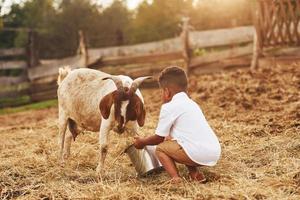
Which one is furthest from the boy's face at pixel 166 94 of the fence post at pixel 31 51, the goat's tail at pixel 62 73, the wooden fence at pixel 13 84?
the fence post at pixel 31 51

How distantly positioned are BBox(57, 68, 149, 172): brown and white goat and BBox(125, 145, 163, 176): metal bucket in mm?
278

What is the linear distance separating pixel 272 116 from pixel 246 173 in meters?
3.09

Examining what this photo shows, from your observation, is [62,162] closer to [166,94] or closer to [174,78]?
[166,94]

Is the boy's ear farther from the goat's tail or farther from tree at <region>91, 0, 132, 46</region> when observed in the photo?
tree at <region>91, 0, 132, 46</region>

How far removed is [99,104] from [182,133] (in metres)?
1.10

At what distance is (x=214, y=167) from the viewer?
16.4 feet

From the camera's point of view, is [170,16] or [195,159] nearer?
[195,159]

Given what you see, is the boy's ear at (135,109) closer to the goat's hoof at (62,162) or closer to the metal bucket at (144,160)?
the metal bucket at (144,160)

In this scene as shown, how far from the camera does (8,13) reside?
26078 mm

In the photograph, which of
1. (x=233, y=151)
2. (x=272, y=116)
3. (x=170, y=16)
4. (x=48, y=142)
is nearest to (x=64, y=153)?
(x=48, y=142)

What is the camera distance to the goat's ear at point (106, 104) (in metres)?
5.06

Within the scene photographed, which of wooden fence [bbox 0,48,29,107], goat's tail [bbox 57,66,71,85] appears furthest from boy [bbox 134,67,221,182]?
wooden fence [bbox 0,48,29,107]

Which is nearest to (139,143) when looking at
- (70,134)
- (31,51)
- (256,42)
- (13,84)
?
(70,134)

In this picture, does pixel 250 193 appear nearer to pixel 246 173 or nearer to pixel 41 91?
pixel 246 173
